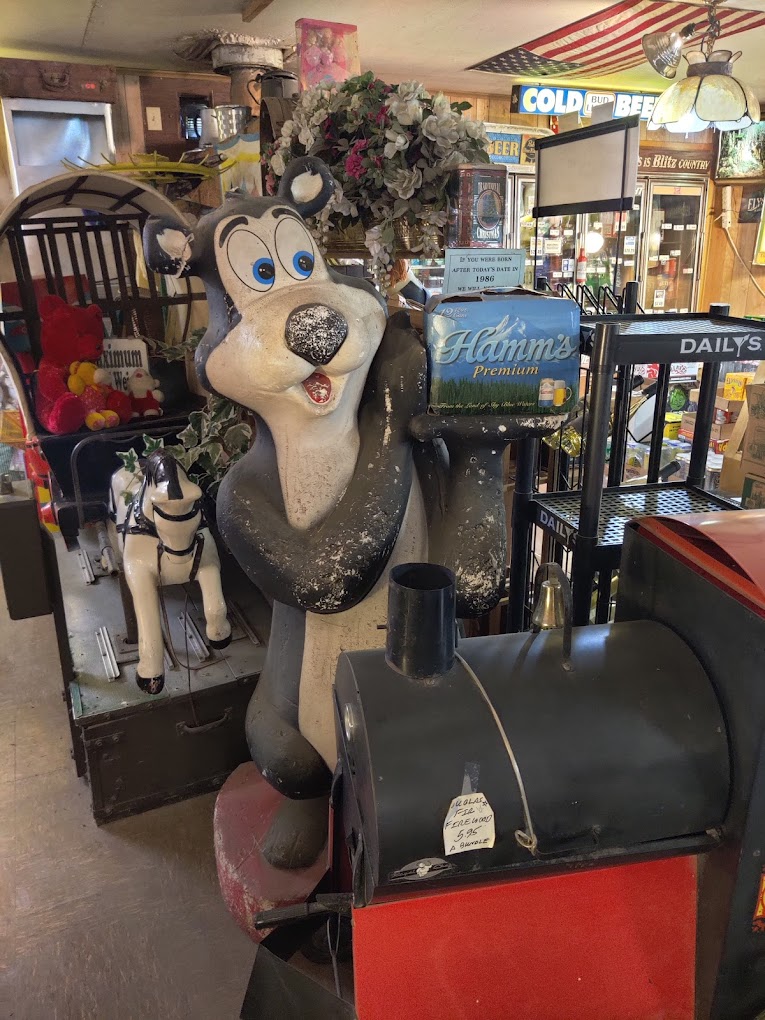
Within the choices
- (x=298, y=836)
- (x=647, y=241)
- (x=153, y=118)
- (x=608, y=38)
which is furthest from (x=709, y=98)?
(x=298, y=836)

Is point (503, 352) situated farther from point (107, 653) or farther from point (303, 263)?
point (107, 653)

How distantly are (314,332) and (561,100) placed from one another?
4814 millimetres

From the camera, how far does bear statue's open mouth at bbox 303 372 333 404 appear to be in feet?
4.13

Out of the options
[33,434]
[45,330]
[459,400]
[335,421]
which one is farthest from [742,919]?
[45,330]

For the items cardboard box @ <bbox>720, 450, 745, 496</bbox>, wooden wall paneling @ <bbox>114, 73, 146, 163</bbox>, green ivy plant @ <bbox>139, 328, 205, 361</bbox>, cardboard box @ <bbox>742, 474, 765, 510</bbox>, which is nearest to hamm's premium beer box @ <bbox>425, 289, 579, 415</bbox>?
cardboard box @ <bbox>742, 474, 765, 510</bbox>

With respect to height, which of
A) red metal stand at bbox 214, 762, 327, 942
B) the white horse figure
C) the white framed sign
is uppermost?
the white framed sign

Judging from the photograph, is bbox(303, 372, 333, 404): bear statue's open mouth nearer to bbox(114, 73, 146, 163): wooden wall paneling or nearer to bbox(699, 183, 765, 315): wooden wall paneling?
bbox(114, 73, 146, 163): wooden wall paneling

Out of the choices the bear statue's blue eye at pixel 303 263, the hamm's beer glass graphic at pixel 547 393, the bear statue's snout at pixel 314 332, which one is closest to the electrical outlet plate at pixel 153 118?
the bear statue's blue eye at pixel 303 263

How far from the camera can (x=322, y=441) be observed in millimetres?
1310

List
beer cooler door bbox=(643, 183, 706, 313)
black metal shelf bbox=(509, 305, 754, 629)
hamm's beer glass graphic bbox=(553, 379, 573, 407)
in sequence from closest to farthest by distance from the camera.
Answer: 1. black metal shelf bbox=(509, 305, 754, 629)
2. hamm's beer glass graphic bbox=(553, 379, 573, 407)
3. beer cooler door bbox=(643, 183, 706, 313)

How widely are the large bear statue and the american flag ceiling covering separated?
109 inches

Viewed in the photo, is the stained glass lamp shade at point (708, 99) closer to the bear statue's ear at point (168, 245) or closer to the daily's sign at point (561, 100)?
the daily's sign at point (561, 100)

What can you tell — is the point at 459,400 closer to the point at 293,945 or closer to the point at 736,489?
the point at 293,945

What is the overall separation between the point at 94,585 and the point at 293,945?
5.75ft
